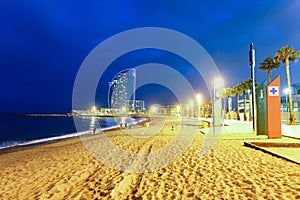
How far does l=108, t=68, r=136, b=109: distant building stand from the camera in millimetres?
156250

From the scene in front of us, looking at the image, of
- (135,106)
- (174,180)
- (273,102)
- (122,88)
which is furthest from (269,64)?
(122,88)

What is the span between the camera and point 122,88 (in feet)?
548

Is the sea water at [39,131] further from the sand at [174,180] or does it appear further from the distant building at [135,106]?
the distant building at [135,106]

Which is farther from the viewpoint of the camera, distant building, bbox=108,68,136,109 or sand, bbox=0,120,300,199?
distant building, bbox=108,68,136,109

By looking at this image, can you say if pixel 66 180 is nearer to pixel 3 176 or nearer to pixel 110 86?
pixel 3 176

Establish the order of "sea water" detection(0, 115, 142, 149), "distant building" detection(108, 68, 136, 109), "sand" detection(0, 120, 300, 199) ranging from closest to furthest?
"sand" detection(0, 120, 300, 199) < "sea water" detection(0, 115, 142, 149) < "distant building" detection(108, 68, 136, 109)

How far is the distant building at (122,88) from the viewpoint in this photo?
156 meters

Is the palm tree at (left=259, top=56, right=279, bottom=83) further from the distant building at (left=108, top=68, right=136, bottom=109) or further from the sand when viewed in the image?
the distant building at (left=108, top=68, right=136, bottom=109)

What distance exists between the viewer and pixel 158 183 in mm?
4289

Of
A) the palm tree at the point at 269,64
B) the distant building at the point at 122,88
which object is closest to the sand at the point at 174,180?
the palm tree at the point at 269,64

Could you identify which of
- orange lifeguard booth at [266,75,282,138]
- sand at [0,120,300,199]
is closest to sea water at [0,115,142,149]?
sand at [0,120,300,199]

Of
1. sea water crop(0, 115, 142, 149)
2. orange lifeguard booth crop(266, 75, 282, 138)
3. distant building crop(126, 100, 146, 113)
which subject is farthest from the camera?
distant building crop(126, 100, 146, 113)

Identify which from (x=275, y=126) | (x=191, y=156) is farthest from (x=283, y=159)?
(x=275, y=126)

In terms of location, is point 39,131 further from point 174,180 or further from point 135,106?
point 135,106
